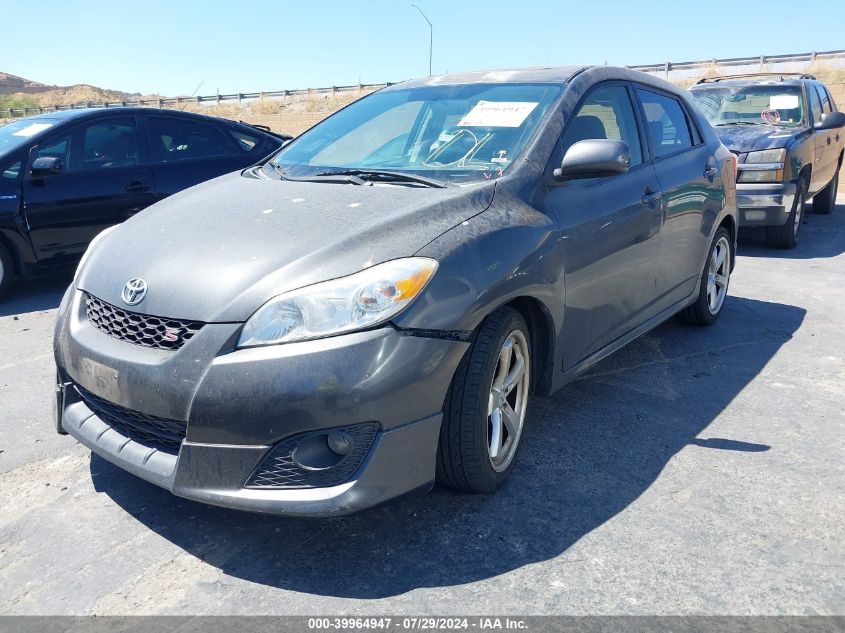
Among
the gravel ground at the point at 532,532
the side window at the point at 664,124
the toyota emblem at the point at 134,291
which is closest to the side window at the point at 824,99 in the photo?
the side window at the point at 664,124

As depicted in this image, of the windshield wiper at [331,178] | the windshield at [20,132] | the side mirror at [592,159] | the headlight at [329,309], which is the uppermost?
the windshield at [20,132]

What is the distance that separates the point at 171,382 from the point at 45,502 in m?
1.03

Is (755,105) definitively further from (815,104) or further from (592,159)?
(592,159)

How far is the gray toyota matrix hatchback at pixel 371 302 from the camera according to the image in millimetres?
2312

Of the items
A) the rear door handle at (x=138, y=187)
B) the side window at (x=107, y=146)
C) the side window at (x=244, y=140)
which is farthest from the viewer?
the side window at (x=244, y=140)

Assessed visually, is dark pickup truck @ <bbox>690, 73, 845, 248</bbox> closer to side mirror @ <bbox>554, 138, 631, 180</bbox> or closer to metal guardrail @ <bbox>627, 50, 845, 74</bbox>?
side mirror @ <bbox>554, 138, 631, 180</bbox>

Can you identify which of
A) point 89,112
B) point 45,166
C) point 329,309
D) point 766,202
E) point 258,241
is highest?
point 89,112

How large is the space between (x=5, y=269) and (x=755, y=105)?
839cm

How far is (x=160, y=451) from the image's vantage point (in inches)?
97.7

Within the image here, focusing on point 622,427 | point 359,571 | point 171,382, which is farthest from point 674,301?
point 171,382

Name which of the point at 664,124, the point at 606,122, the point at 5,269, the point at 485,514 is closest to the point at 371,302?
the point at 485,514

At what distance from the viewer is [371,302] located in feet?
7.77

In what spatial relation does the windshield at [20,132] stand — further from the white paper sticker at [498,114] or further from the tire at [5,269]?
the white paper sticker at [498,114]

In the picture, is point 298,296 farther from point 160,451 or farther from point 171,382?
point 160,451
